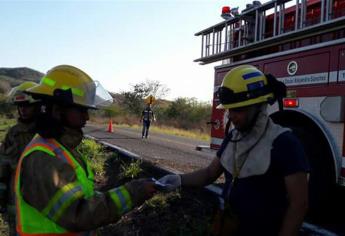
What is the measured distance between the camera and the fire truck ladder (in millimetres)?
5016

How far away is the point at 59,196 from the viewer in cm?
198

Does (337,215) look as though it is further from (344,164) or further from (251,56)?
(251,56)

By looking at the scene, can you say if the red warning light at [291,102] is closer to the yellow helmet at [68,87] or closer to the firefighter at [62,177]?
the firefighter at [62,177]

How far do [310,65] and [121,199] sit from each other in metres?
3.73

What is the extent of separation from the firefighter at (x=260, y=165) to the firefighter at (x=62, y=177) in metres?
0.56

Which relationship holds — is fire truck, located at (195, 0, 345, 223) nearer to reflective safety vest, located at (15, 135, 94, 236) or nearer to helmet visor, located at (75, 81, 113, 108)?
helmet visor, located at (75, 81, 113, 108)

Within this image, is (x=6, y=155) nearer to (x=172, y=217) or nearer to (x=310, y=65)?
(x=172, y=217)

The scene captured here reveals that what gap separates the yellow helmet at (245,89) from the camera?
254 centimetres

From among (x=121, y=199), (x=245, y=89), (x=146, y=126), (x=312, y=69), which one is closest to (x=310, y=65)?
(x=312, y=69)

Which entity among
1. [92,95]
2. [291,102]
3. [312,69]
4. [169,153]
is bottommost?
[169,153]

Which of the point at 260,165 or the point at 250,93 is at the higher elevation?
the point at 250,93

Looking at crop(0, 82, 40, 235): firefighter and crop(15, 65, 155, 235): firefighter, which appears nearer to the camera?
crop(15, 65, 155, 235): firefighter

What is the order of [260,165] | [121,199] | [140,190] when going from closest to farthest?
[121,199], [140,190], [260,165]

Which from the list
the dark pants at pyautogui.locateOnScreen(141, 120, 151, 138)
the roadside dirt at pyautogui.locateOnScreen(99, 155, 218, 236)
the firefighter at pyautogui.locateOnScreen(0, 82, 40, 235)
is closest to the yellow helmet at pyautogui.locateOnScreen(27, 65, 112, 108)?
the firefighter at pyautogui.locateOnScreen(0, 82, 40, 235)
